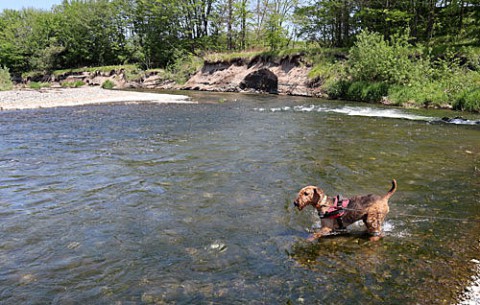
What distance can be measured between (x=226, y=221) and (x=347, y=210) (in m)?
2.14

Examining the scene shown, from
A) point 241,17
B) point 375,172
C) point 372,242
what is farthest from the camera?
point 241,17

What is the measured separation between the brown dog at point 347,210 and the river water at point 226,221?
261 mm

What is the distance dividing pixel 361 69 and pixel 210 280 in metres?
27.8

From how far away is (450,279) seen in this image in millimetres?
4398

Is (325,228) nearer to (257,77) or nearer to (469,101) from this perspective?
(469,101)

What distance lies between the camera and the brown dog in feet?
18.1

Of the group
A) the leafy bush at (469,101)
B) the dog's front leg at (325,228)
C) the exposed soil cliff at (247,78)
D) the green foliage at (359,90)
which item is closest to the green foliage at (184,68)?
the exposed soil cliff at (247,78)

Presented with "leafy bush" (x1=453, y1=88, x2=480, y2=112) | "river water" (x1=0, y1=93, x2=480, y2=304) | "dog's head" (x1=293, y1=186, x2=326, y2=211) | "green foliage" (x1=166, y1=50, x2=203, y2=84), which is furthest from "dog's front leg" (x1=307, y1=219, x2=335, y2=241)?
"green foliage" (x1=166, y1=50, x2=203, y2=84)

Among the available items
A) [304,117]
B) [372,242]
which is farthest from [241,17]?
[372,242]

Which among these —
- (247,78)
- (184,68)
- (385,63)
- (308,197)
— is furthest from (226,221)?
(184,68)

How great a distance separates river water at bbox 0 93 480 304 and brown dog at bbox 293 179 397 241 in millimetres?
261

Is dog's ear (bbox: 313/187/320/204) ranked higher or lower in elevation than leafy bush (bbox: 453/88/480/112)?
lower

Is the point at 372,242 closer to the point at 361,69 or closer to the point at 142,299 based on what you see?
the point at 142,299

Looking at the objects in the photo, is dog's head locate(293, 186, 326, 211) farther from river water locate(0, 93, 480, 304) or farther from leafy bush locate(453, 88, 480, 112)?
→ leafy bush locate(453, 88, 480, 112)
